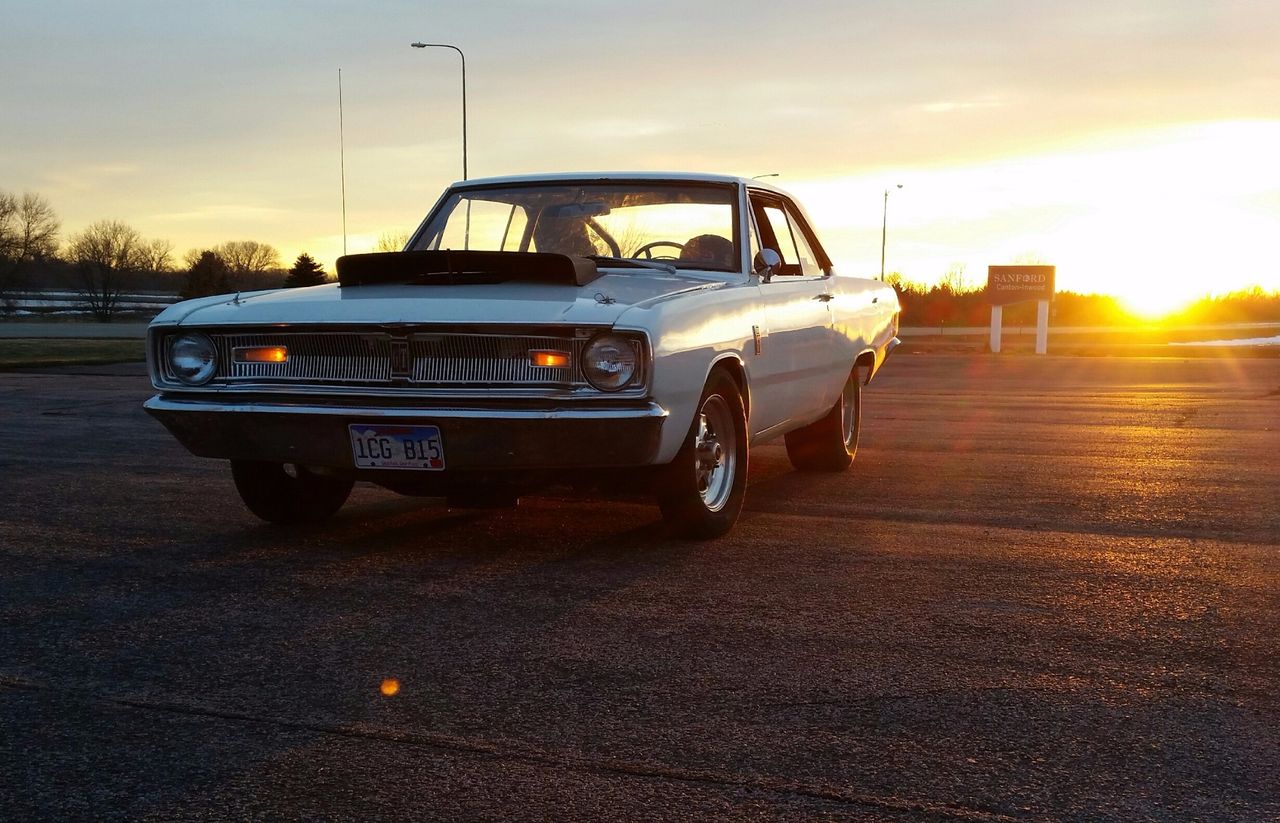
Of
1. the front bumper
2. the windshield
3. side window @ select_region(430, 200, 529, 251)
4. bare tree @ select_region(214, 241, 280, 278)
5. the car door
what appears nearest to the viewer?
the front bumper

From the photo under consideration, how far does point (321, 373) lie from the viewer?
17.6ft

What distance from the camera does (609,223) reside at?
6922 mm

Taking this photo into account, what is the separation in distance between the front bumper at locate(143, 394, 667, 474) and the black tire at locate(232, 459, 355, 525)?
2.05 feet

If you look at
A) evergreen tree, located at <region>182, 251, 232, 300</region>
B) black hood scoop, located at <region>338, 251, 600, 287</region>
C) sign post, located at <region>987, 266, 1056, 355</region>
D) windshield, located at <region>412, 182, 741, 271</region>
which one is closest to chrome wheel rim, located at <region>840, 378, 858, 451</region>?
windshield, located at <region>412, 182, 741, 271</region>

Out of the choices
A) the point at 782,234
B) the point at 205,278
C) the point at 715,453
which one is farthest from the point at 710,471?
the point at 205,278

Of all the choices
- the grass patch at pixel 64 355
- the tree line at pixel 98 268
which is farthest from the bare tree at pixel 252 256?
the grass patch at pixel 64 355

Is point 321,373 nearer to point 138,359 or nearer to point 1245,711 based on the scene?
point 1245,711

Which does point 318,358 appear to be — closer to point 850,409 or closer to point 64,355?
point 850,409

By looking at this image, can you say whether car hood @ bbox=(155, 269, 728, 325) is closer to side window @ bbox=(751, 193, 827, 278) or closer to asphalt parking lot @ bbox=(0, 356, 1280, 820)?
asphalt parking lot @ bbox=(0, 356, 1280, 820)

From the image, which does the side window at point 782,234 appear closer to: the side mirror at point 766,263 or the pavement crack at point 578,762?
the side mirror at point 766,263

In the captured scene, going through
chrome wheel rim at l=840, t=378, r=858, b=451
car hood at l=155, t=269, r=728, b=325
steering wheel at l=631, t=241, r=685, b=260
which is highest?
steering wheel at l=631, t=241, r=685, b=260

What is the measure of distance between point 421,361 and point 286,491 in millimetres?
1311

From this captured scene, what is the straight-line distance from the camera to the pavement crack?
2.77m

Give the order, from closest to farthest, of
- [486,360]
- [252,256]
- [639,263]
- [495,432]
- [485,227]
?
[495,432] → [486,360] → [639,263] → [485,227] → [252,256]
